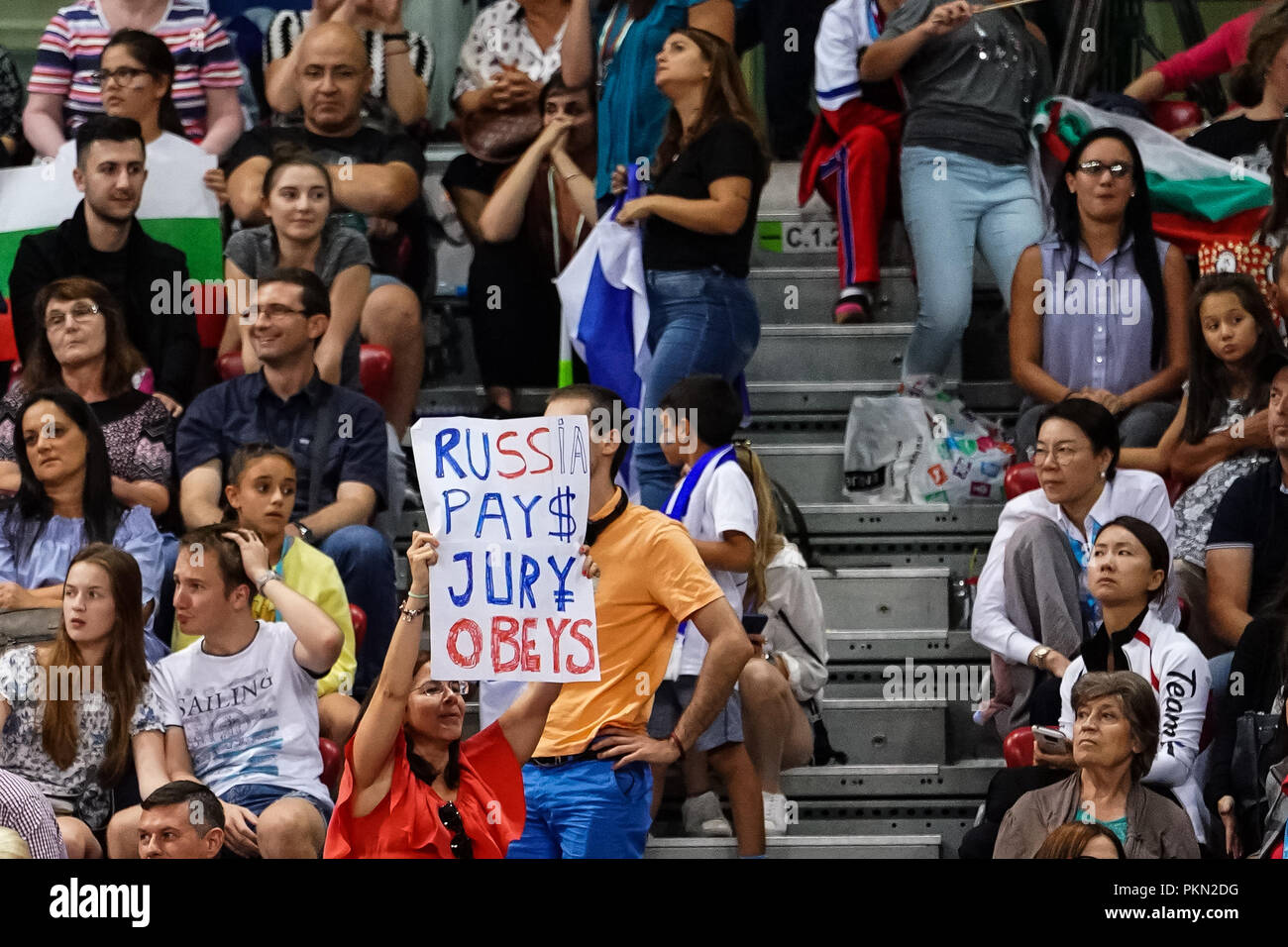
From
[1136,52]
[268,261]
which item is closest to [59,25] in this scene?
[268,261]

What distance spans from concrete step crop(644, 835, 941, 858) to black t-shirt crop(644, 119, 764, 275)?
5.86 ft

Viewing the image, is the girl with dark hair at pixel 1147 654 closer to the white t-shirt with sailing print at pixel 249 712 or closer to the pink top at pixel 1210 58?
the white t-shirt with sailing print at pixel 249 712

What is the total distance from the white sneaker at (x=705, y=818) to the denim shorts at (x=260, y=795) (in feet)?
3.20

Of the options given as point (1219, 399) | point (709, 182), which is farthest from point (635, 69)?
point (1219, 399)

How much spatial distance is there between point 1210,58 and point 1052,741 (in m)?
2.96

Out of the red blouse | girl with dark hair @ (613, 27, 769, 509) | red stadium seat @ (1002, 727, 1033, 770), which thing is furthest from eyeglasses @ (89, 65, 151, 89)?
red stadium seat @ (1002, 727, 1033, 770)

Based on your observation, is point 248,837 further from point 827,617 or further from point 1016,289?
point 1016,289

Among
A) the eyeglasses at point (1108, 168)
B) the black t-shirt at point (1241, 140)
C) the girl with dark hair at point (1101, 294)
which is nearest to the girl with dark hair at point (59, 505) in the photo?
the girl with dark hair at point (1101, 294)

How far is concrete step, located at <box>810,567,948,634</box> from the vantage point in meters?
6.49

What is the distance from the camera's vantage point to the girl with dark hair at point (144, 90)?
707 cm
